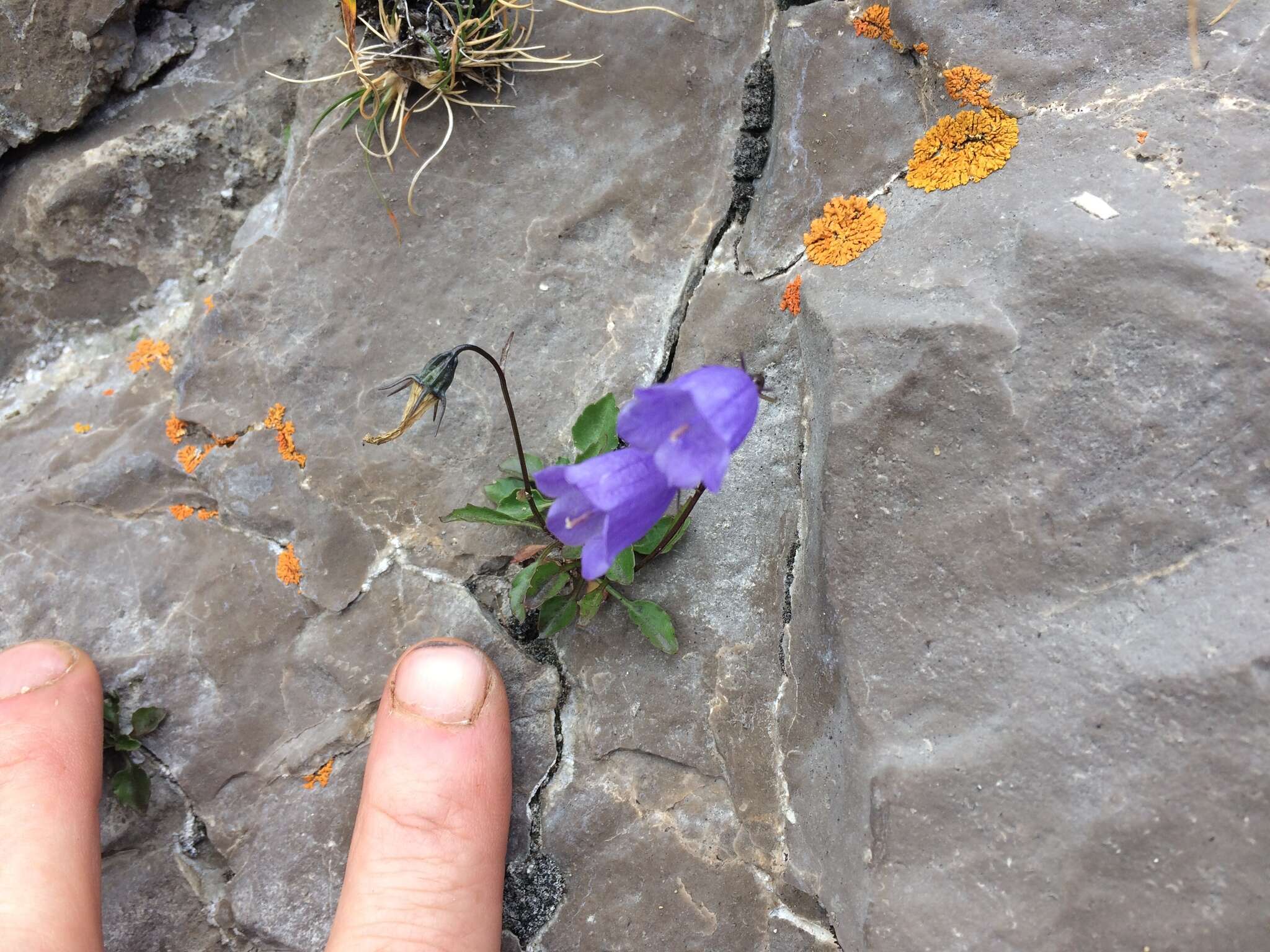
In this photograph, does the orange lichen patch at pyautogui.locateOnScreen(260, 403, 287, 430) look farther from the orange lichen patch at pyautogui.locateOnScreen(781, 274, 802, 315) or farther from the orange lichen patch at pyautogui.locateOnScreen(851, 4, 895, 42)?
the orange lichen patch at pyautogui.locateOnScreen(851, 4, 895, 42)

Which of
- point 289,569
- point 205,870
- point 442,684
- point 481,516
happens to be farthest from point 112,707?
point 481,516

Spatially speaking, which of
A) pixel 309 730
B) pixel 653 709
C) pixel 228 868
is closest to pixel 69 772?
pixel 228 868

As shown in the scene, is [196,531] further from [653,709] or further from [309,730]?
[653,709]

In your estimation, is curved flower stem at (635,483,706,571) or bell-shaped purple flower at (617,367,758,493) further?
curved flower stem at (635,483,706,571)

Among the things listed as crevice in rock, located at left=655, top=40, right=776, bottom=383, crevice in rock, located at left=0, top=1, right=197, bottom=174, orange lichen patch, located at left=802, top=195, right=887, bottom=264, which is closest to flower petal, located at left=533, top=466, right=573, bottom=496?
crevice in rock, located at left=655, top=40, right=776, bottom=383

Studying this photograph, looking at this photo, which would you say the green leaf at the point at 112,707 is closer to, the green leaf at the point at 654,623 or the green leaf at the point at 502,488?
the green leaf at the point at 502,488

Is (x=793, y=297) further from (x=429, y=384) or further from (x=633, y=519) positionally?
(x=429, y=384)
